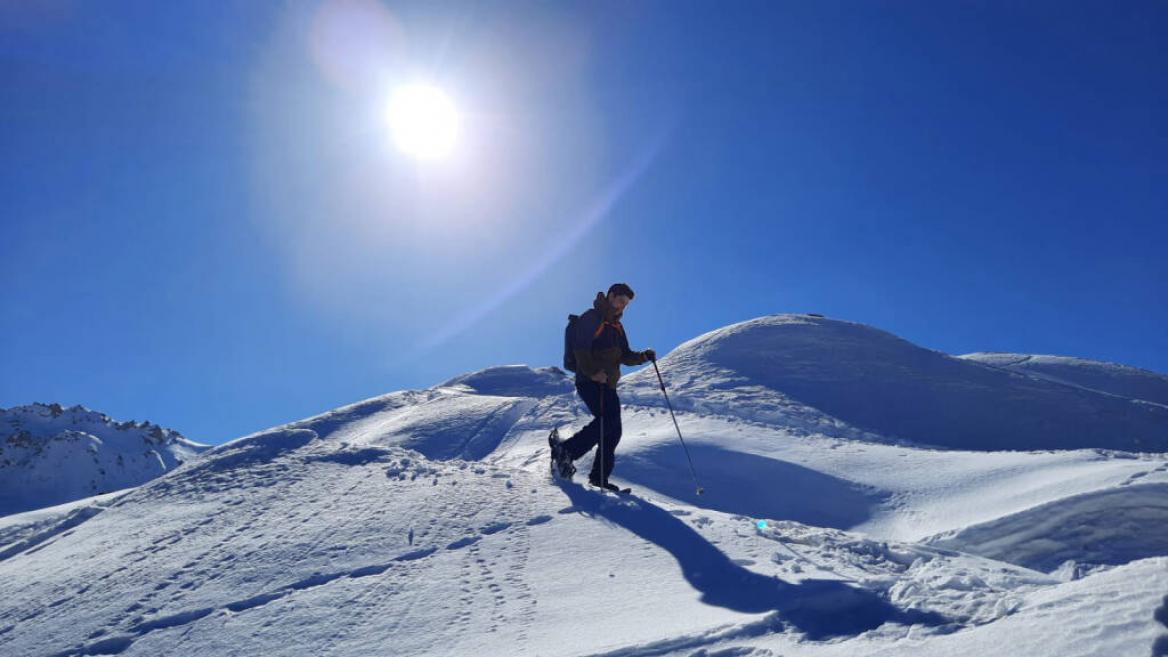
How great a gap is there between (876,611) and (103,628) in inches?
208

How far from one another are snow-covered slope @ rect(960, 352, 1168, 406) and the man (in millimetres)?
22925

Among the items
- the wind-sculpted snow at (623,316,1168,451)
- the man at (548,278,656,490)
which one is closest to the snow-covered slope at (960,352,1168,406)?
the wind-sculpted snow at (623,316,1168,451)

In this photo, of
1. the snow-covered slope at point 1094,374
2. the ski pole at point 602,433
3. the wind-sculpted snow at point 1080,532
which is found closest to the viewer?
the wind-sculpted snow at point 1080,532

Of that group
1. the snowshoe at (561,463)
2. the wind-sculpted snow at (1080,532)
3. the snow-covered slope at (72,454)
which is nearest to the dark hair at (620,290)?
the snowshoe at (561,463)

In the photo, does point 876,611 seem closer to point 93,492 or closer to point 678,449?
point 678,449

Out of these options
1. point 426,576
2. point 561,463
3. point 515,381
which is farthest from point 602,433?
point 515,381

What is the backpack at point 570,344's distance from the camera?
8508 millimetres

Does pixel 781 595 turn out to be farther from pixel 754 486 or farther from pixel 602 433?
pixel 754 486

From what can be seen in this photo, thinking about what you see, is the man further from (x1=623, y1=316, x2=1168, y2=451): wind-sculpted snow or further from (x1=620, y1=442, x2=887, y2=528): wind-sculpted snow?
(x1=623, y1=316, x2=1168, y2=451): wind-sculpted snow

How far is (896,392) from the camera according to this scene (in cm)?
1811

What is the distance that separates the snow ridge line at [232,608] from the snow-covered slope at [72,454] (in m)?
62.0

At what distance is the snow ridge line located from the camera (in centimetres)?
476

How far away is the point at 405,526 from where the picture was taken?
258 inches

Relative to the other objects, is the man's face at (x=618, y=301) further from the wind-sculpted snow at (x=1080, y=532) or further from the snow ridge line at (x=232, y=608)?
the wind-sculpted snow at (x=1080, y=532)
